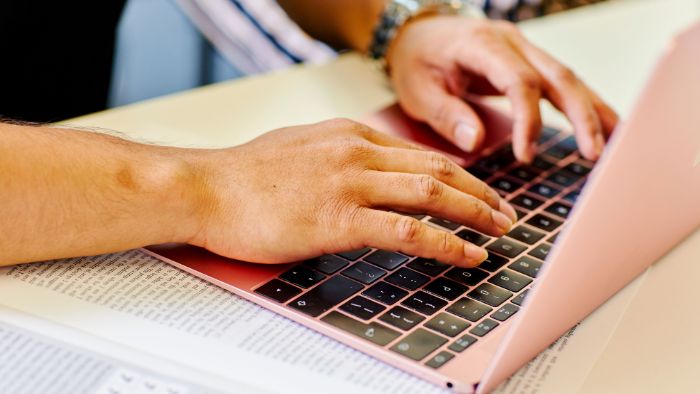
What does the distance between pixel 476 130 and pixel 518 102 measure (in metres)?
0.05

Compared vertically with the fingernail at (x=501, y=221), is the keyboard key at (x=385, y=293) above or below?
below

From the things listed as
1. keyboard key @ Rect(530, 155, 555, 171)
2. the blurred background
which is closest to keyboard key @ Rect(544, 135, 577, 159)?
keyboard key @ Rect(530, 155, 555, 171)

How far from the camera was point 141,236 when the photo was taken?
68 centimetres

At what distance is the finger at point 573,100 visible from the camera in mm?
907

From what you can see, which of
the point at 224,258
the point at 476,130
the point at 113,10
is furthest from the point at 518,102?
the point at 113,10

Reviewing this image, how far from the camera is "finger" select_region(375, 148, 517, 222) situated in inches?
28.5

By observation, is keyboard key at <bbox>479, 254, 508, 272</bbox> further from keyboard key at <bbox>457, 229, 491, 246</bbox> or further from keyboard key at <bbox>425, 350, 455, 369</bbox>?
keyboard key at <bbox>425, 350, 455, 369</bbox>

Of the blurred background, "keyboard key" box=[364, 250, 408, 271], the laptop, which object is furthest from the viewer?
the blurred background

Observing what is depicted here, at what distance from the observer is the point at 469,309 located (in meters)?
0.64

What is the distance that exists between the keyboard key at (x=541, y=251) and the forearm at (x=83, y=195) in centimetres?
28

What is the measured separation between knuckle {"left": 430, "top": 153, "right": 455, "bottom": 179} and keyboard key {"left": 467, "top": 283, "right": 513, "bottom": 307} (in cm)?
10

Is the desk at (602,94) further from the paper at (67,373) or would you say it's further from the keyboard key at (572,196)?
the paper at (67,373)

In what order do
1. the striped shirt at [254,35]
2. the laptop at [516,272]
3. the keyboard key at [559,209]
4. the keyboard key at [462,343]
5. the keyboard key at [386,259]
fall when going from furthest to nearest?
the striped shirt at [254,35]
the keyboard key at [559,209]
the keyboard key at [386,259]
the keyboard key at [462,343]
the laptop at [516,272]

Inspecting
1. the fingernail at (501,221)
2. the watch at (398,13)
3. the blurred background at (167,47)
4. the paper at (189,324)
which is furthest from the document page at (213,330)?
the blurred background at (167,47)
